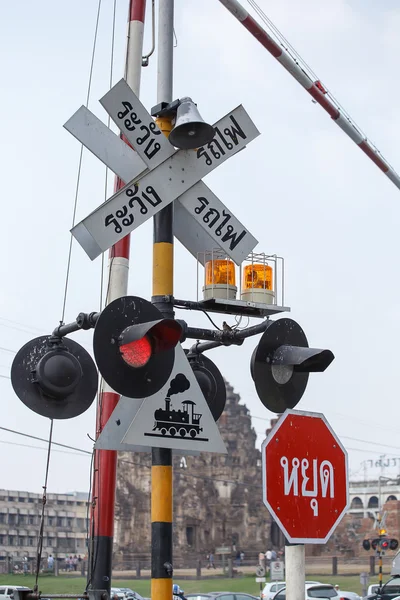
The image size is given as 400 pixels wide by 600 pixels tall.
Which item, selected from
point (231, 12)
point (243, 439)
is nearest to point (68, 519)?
point (243, 439)

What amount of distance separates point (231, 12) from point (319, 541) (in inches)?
622

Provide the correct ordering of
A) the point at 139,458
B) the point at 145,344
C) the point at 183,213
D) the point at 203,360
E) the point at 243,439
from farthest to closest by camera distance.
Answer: the point at 243,439
the point at 139,458
the point at 203,360
the point at 183,213
the point at 145,344

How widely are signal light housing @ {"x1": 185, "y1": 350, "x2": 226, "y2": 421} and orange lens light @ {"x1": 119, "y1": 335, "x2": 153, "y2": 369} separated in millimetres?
2257

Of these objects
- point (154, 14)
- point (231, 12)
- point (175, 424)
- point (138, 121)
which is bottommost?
point (175, 424)

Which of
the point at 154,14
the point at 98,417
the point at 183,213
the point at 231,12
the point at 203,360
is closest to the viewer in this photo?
the point at 183,213

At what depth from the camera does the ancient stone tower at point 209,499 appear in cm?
7931

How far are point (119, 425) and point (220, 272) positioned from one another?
1.51 m

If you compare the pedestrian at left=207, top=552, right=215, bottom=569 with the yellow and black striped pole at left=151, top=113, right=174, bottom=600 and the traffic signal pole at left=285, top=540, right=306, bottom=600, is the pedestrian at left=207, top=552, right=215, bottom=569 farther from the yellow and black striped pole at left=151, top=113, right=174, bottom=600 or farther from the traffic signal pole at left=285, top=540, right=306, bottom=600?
the traffic signal pole at left=285, top=540, right=306, bottom=600

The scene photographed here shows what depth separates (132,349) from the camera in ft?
A: 20.2

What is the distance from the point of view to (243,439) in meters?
89.9

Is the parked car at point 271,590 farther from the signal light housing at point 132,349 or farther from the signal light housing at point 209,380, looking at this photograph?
the signal light housing at point 132,349

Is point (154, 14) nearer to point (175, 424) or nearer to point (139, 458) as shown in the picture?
point (175, 424)

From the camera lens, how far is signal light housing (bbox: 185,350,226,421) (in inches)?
333

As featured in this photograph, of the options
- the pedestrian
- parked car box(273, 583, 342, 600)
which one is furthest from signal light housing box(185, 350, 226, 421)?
the pedestrian
